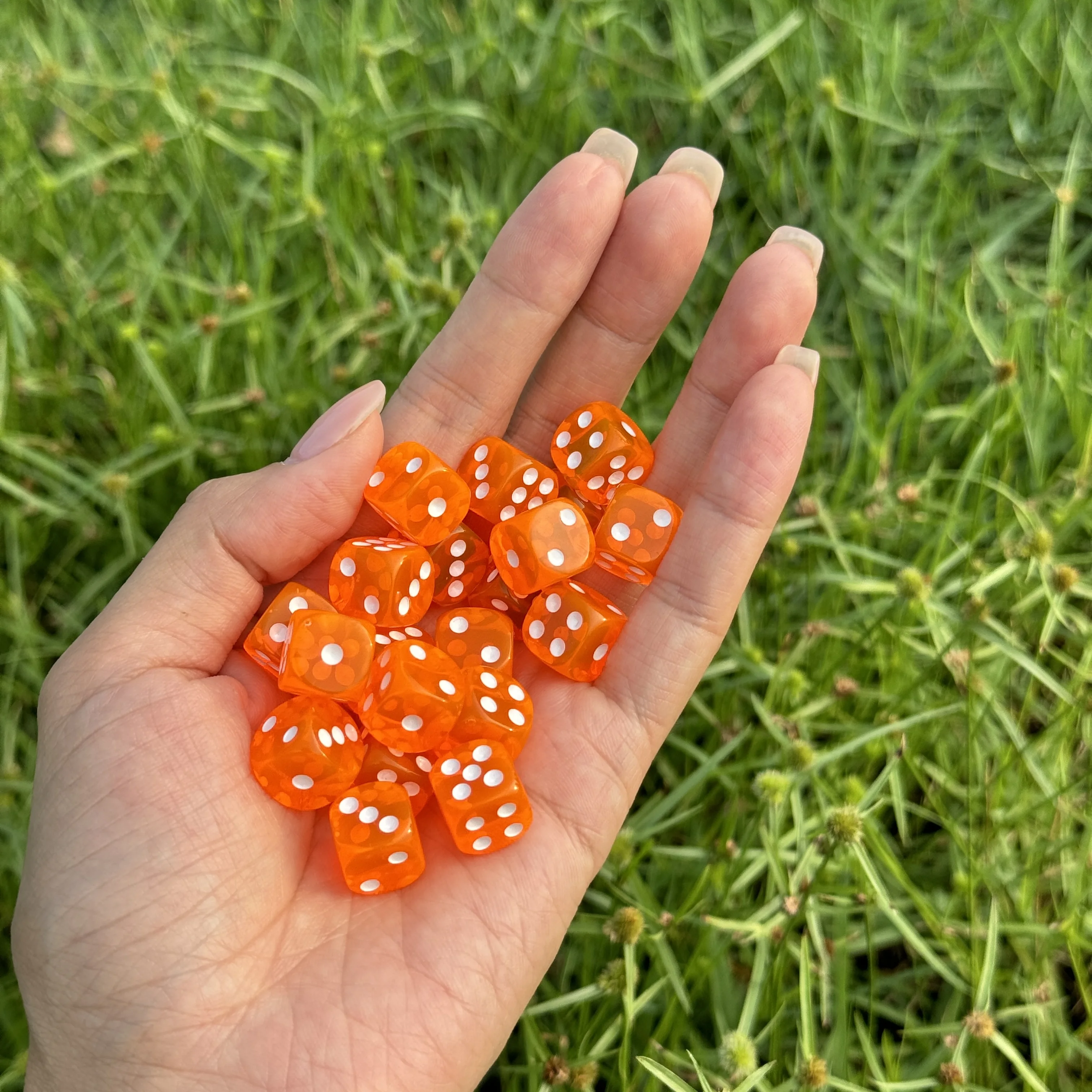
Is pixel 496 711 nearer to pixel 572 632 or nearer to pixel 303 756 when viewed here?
pixel 572 632

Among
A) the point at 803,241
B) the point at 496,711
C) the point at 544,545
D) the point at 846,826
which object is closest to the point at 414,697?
the point at 496,711

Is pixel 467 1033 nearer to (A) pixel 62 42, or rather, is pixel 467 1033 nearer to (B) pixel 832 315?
(B) pixel 832 315

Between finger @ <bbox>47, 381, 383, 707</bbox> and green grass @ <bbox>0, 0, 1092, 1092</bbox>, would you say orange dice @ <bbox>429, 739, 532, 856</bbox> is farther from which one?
finger @ <bbox>47, 381, 383, 707</bbox>

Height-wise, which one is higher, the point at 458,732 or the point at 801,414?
the point at 801,414

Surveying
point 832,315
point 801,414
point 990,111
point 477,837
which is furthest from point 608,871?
point 990,111

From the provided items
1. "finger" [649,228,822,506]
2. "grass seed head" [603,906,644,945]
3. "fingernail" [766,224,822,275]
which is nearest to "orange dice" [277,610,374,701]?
"grass seed head" [603,906,644,945]
